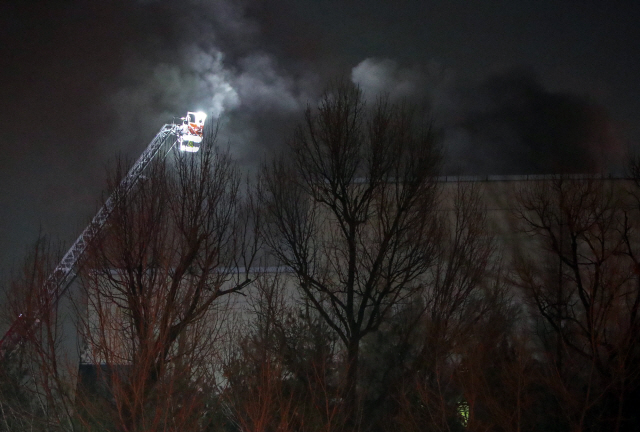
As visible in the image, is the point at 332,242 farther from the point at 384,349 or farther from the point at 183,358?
the point at 183,358

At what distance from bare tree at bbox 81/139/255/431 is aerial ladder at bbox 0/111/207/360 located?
256 millimetres

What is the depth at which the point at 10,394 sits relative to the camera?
45.0ft

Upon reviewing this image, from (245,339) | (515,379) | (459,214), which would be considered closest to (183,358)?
(245,339)

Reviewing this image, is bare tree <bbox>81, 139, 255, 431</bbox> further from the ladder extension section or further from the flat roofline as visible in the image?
the flat roofline

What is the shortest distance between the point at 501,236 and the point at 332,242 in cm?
525

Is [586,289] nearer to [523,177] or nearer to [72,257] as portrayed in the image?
[523,177]

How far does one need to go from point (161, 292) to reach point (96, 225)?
214cm

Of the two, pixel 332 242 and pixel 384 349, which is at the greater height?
pixel 332 242

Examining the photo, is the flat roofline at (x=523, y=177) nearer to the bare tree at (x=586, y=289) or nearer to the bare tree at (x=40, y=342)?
the bare tree at (x=586, y=289)

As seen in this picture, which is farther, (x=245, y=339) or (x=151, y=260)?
(x=245, y=339)

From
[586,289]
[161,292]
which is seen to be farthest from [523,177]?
[161,292]

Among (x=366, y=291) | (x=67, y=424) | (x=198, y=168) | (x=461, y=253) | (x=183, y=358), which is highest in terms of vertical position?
(x=198, y=168)

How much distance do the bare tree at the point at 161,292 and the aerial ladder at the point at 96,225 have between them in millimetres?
256

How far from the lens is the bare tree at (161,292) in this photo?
35.6ft
